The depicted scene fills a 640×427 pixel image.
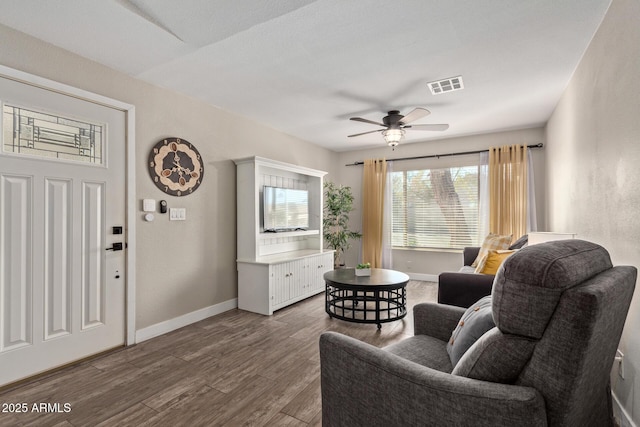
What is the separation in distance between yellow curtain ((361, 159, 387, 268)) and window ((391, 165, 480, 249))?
0.26 meters

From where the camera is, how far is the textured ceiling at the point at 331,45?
6.50ft

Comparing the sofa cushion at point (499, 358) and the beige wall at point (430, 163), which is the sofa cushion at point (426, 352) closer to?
the sofa cushion at point (499, 358)


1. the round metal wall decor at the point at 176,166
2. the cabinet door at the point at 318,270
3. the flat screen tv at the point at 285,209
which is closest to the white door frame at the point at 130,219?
the round metal wall decor at the point at 176,166

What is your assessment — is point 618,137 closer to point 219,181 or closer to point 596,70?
point 596,70

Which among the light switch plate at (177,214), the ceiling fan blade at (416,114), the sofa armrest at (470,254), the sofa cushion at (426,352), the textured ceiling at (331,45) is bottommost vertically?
the sofa cushion at (426,352)

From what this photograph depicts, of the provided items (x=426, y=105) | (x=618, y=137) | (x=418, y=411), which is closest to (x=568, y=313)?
(x=418, y=411)

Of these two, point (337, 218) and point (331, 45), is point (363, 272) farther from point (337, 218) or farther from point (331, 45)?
point (337, 218)

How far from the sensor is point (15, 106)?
2.23m

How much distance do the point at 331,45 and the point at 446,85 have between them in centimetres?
138

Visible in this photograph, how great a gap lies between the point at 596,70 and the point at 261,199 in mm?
3508

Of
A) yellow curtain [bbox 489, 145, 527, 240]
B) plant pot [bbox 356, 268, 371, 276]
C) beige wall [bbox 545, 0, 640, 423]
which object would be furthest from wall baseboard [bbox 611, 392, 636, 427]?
yellow curtain [bbox 489, 145, 527, 240]

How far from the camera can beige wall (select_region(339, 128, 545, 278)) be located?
183 inches

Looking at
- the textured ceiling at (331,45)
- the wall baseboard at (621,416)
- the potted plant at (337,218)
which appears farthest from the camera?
the potted plant at (337,218)

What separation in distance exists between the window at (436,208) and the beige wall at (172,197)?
2817mm
